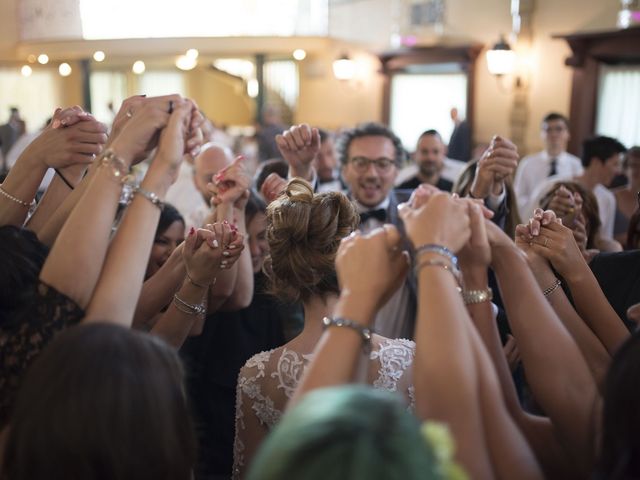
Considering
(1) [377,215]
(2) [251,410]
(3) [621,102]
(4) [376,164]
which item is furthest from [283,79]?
(2) [251,410]

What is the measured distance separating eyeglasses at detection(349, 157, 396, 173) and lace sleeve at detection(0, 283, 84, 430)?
6.85 ft

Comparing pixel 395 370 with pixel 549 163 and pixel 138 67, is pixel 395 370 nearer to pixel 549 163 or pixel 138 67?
pixel 549 163

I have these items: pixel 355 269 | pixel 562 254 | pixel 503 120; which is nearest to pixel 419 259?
pixel 355 269

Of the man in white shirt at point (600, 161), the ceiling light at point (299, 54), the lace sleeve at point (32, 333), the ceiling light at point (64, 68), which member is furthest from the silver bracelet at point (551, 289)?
the ceiling light at point (64, 68)

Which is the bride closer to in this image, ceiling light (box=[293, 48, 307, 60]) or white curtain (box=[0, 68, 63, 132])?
ceiling light (box=[293, 48, 307, 60])

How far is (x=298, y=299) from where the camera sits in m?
1.65

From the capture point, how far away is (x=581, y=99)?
25.6 ft

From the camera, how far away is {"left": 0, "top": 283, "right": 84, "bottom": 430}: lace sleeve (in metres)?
1.15

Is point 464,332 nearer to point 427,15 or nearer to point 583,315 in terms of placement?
point 583,315

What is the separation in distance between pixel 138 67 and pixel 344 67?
6392 mm

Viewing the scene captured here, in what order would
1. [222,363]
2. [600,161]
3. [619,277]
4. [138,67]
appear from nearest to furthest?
[619,277], [222,363], [600,161], [138,67]

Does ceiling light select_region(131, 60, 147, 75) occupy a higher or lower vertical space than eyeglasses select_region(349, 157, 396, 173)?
higher

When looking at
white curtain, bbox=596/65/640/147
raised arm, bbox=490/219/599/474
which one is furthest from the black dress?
white curtain, bbox=596/65/640/147

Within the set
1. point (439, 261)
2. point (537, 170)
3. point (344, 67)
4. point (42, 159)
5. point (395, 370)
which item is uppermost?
point (344, 67)
